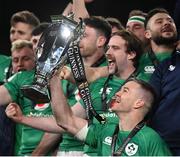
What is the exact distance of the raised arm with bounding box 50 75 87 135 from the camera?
3.59 metres

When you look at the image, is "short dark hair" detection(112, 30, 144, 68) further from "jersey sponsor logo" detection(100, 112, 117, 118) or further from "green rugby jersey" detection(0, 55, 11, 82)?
"green rugby jersey" detection(0, 55, 11, 82)

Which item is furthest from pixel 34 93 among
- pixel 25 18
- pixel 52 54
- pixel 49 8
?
pixel 49 8

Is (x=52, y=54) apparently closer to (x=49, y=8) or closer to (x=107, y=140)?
(x=107, y=140)

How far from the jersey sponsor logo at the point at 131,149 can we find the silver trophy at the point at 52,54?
1.78ft

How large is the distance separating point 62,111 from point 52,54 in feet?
1.60

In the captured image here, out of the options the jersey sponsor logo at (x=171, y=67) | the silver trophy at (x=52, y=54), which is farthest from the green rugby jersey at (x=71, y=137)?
the silver trophy at (x=52, y=54)

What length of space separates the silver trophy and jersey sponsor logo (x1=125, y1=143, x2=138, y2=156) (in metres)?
0.54

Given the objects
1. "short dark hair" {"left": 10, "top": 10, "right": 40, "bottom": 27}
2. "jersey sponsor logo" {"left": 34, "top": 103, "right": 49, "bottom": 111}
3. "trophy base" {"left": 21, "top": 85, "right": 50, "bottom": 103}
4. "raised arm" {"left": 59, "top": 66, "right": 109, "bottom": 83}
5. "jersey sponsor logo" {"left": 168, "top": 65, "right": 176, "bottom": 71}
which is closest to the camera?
"trophy base" {"left": 21, "top": 85, "right": 50, "bottom": 103}

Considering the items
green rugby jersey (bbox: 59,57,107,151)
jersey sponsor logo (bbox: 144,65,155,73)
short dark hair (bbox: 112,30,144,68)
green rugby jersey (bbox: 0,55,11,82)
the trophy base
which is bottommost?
green rugby jersey (bbox: 59,57,107,151)

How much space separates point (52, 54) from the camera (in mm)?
3316

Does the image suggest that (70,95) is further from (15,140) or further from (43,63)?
(43,63)

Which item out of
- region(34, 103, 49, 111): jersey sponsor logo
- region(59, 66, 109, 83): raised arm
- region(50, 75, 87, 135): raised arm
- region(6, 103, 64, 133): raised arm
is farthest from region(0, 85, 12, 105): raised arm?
region(50, 75, 87, 135): raised arm

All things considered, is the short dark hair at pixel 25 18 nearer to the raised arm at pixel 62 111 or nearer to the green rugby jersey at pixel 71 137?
the green rugby jersey at pixel 71 137

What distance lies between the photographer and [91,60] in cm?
461
